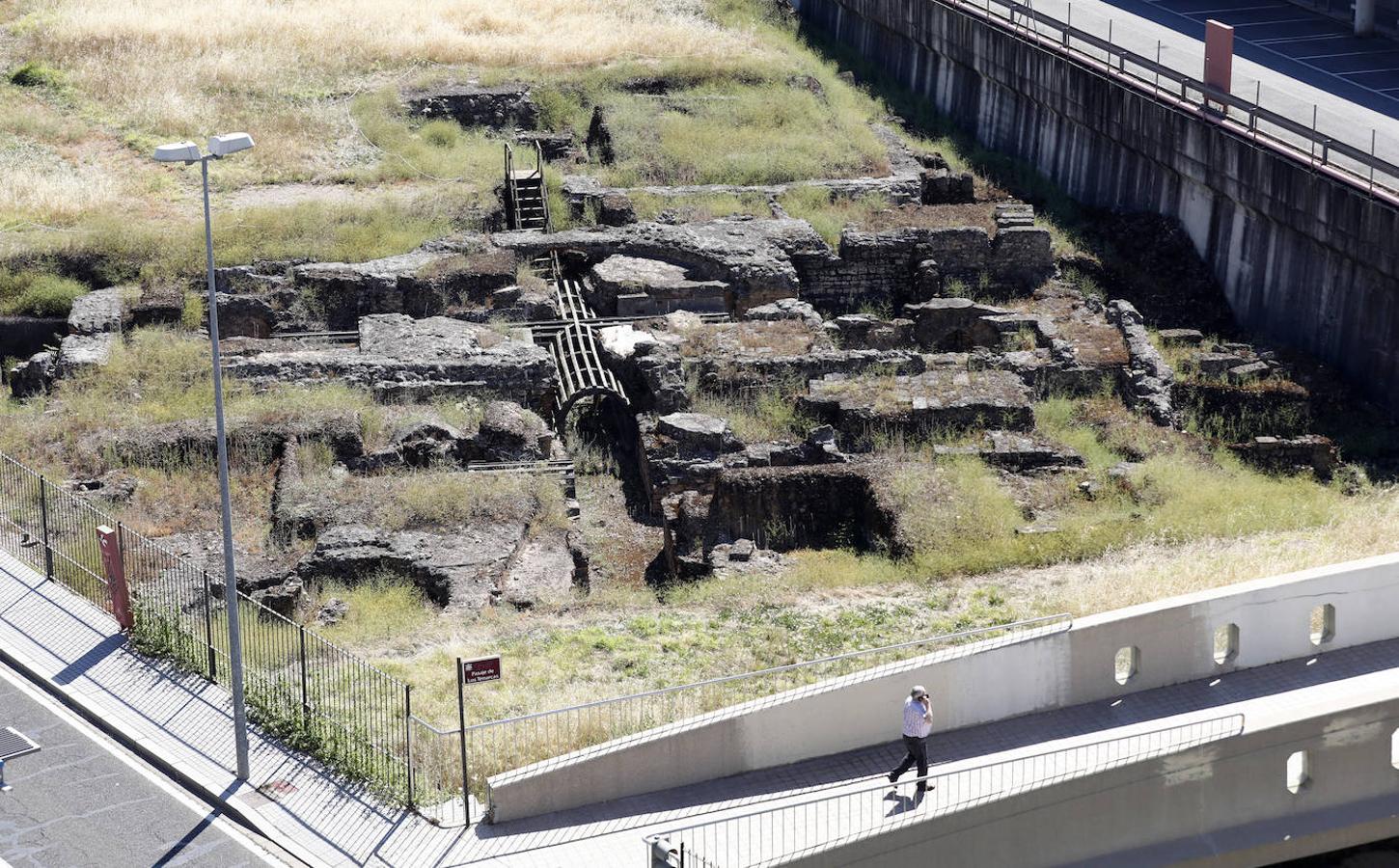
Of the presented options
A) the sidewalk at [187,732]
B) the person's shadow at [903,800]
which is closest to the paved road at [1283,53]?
the person's shadow at [903,800]

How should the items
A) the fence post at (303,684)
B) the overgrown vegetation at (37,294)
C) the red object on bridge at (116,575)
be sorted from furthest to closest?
the overgrown vegetation at (37,294)
the red object on bridge at (116,575)
the fence post at (303,684)

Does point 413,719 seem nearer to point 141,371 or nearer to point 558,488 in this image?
point 558,488

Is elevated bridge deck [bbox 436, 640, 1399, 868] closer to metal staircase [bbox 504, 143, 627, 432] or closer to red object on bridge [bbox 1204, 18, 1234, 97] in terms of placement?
metal staircase [bbox 504, 143, 627, 432]

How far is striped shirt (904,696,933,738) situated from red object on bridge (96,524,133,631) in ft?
28.9

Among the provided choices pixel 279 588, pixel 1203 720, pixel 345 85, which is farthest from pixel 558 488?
pixel 345 85

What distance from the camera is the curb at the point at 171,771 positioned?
16516 mm

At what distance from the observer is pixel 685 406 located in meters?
27.5

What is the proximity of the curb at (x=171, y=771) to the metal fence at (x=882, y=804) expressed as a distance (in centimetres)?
324

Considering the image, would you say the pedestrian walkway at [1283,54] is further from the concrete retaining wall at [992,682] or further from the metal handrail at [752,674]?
the metal handrail at [752,674]

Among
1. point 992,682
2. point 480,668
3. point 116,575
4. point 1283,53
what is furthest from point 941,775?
point 1283,53

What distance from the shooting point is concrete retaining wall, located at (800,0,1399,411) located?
1198 inches

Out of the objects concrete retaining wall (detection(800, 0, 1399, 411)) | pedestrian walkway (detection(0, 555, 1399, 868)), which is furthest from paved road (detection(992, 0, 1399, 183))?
pedestrian walkway (detection(0, 555, 1399, 868))

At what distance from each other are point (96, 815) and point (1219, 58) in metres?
26.8

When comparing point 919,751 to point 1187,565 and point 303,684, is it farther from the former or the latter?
point 1187,565
